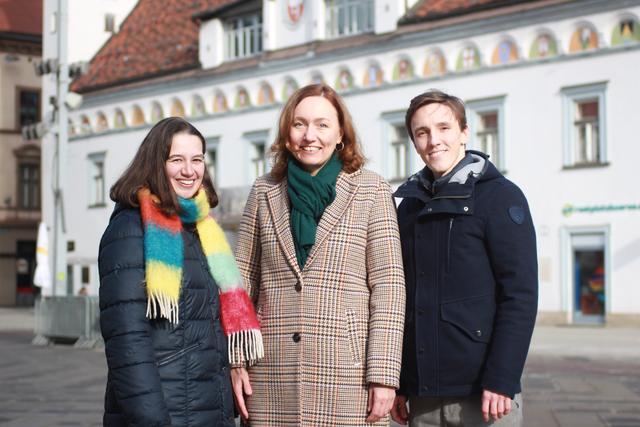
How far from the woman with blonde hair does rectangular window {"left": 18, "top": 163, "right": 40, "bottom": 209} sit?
4558 centimetres

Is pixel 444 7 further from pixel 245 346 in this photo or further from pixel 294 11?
pixel 245 346

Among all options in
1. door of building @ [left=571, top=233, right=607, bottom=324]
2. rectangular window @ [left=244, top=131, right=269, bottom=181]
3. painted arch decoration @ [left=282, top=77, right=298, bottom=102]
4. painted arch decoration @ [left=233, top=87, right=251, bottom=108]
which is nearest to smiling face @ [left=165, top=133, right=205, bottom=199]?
door of building @ [left=571, top=233, right=607, bottom=324]

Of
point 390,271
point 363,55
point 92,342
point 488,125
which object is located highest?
point 363,55

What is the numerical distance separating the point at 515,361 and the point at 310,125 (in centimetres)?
126

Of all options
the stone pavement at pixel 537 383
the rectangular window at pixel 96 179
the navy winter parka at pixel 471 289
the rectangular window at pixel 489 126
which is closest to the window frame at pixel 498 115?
the rectangular window at pixel 489 126

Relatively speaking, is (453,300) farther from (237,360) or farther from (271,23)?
(271,23)

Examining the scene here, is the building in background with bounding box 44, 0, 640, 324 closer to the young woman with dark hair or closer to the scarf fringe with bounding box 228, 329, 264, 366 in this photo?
the scarf fringe with bounding box 228, 329, 264, 366

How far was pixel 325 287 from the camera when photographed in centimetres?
448

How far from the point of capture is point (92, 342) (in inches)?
765

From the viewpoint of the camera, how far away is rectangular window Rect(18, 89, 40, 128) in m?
48.8

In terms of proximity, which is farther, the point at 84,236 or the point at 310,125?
the point at 84,236

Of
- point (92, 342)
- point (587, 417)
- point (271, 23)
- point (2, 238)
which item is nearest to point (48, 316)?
point (92, 342)

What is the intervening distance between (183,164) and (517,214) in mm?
1330

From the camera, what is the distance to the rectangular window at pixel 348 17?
3241cm
